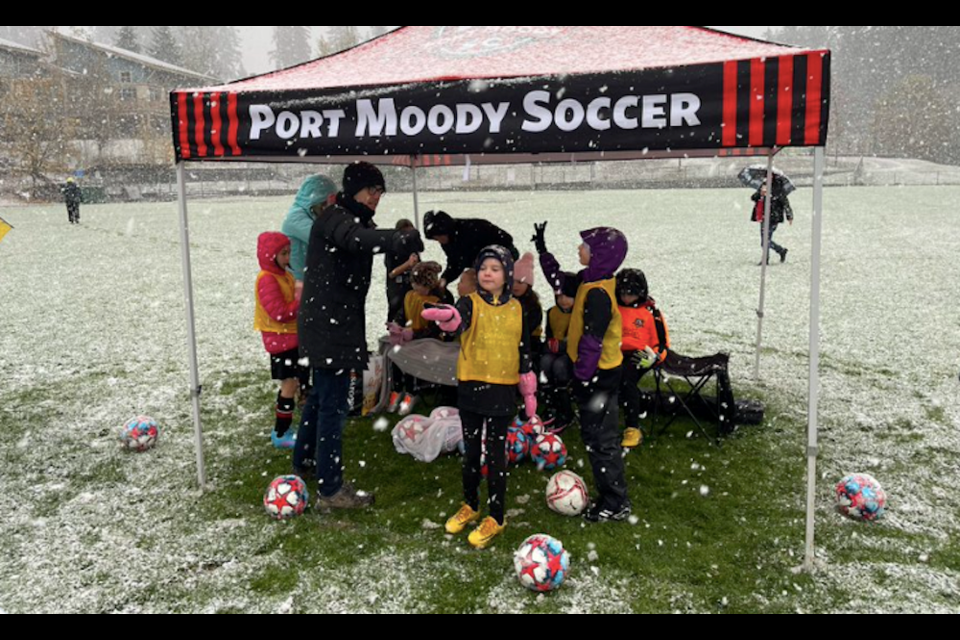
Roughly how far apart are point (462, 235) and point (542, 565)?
11.9 ft

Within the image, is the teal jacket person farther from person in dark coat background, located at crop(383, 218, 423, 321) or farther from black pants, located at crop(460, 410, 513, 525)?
black pants, located at crop(460, 410, 513, 525)

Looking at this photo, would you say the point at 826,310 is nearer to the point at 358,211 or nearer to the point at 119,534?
the point at 358,211

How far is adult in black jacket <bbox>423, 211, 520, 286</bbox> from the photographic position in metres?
6.48

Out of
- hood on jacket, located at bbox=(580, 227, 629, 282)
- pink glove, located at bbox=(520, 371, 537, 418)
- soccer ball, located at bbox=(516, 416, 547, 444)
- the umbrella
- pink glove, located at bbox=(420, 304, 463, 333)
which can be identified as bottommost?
soccer ball, located at bbox=(516, 416, 547, 444)

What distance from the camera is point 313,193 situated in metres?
5.24

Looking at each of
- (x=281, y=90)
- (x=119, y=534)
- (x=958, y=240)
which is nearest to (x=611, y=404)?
(x=281, y=90)

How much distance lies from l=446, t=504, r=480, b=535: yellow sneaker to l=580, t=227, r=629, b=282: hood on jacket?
1.60m

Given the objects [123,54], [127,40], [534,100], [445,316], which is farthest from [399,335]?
A: [127,40]

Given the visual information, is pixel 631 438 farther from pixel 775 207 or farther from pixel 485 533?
pixel 775 207

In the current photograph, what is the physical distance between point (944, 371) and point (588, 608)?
6124 millimetres

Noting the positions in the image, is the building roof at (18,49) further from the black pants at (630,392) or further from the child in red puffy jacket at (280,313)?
the black pants at (630,392)

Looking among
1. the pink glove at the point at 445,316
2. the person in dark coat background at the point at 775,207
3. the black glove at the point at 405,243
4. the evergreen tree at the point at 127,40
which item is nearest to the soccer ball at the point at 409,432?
the pink glove at the point at 445,316

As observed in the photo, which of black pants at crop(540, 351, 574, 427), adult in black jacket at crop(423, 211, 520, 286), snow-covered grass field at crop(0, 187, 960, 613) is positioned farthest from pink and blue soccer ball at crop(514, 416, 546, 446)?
adult in black jacket at crop(423, 211, 520, 286)
